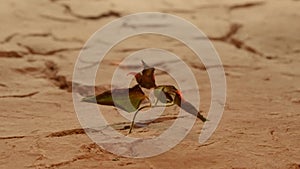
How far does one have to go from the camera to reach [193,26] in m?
2.93

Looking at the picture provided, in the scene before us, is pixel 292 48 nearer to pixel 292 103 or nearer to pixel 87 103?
pixel 292 103

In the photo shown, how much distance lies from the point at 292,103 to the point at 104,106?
0.54 metres

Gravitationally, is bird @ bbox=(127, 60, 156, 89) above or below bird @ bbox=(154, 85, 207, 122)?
above

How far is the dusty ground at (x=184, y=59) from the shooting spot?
1.44 metres

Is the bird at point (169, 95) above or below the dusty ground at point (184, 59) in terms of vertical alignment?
above

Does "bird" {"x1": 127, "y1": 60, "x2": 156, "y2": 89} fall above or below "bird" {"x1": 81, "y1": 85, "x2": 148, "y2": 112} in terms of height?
above

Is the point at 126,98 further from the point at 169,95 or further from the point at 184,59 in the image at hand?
the point at 184,59

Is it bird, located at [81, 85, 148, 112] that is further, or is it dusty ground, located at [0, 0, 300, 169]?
bird, located at [81, 85, 148, 112]

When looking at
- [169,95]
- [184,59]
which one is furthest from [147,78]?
[184,59]

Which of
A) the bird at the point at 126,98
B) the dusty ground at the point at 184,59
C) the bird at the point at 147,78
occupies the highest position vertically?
the bird at the point at 147,78

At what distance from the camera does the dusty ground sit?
1437 mm

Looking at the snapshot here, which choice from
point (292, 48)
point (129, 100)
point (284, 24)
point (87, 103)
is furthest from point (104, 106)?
point (284, 24)

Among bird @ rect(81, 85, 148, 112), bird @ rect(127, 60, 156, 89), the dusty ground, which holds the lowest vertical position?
the dusty ground

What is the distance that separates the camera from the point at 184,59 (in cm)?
245
